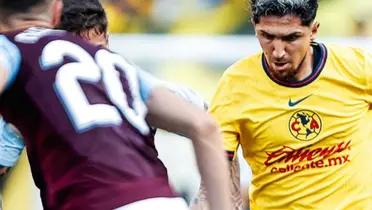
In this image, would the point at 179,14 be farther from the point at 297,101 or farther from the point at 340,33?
the point at 297,101

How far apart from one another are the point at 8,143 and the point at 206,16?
356 centimetres

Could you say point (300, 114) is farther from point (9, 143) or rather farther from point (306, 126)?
point (9, 143)

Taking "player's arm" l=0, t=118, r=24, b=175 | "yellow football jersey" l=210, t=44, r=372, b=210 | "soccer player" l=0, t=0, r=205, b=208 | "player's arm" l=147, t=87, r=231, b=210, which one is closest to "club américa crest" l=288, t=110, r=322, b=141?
"yellow football jersey" l=210, t=44, r=372, b=210

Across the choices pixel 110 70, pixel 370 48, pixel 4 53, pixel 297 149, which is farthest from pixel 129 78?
pixel 370 48

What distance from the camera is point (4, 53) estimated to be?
12.0 ft

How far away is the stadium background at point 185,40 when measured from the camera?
854 centimetres

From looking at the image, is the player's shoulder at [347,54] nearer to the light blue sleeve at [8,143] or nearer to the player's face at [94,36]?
the player's face at [94,36]

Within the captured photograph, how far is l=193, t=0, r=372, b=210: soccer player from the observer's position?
571 cm

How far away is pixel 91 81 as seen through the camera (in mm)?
3658

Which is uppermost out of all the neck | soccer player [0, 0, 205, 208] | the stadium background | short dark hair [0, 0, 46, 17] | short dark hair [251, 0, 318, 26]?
short dark hair [0, 0, 46, 17]

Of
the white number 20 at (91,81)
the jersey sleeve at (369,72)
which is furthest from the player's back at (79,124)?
the jersey sleeve at (369,72)

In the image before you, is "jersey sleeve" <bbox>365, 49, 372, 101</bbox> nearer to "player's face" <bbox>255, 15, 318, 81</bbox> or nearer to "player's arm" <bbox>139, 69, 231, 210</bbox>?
"player's face" <bbox>255, 15, 318, 81</bbox>

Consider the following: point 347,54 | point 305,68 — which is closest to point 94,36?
point 305,68

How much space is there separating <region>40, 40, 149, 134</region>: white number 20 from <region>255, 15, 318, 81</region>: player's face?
6.31 feet
